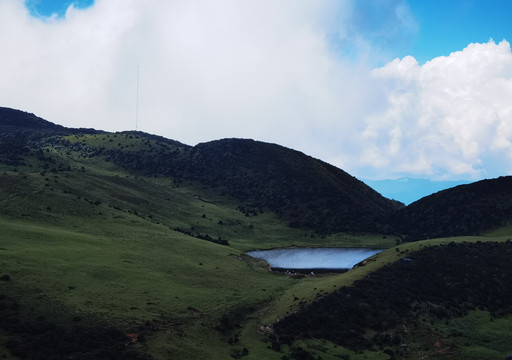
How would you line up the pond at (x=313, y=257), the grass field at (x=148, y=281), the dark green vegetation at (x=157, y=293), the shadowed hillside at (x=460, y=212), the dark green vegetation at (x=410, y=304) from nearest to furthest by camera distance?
the dark green vegetation at (x=157, y=293) → the grass field at (x=148, y=281) → the dark green vegetation at (x=410, y=304) → the pond at (x=313, y=257) → the shadowed hillside at (x=460, y=212)

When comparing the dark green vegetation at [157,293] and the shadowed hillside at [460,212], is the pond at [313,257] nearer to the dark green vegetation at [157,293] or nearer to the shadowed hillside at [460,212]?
the dark green vegetation at [157,293]

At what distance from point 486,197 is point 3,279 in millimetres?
145251

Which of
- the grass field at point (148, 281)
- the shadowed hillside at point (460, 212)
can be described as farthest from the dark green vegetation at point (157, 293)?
the shadowed hillside at point (460, 212)

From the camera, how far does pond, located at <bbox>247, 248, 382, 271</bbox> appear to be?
99.4 metres

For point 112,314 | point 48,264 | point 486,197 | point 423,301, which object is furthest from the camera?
point 486,197

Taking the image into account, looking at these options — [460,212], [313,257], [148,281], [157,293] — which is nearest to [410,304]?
[157,293]

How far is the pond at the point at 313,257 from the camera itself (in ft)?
326

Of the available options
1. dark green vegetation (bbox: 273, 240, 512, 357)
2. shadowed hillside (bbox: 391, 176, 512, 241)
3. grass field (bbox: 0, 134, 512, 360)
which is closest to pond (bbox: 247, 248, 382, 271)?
grass field (bbox: 0, 134, 512, 360)

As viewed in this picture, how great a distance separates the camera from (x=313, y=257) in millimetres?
114875

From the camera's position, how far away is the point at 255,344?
49.3 meters

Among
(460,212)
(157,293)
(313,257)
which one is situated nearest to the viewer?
(157,293)

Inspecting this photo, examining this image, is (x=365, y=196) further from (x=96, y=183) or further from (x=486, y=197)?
(x=96, y=183)

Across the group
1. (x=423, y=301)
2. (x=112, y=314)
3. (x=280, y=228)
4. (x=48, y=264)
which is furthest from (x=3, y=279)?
(x=280, y=228)

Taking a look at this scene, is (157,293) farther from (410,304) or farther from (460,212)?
(460,212)
